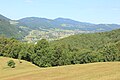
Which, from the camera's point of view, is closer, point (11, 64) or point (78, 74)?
point (78, 74)

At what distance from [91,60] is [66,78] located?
64012 millimetres

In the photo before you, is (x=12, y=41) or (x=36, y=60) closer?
(x=36, y=60)

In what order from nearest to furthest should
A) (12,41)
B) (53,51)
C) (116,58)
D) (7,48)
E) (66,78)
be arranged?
(66,78) < (53,51) < (116,58) < (7,48) < (12,41)

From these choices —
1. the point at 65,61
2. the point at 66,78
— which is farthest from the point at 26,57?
the point at 66,78

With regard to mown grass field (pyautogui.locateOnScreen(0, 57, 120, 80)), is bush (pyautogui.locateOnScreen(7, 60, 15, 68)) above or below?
below

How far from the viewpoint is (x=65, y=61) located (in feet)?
348

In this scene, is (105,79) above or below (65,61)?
above

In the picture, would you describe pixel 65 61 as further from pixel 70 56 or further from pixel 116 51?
pixel 116 51

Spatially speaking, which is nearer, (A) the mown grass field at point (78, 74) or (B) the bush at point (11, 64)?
(A) the mown grass field at point (78, 74)

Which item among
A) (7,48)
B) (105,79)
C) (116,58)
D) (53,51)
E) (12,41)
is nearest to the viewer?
(105,79)

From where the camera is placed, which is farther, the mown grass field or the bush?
the bush

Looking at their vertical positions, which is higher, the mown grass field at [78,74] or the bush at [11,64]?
the mown grass field at [78,74]

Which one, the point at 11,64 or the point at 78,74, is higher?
the point at 78,74

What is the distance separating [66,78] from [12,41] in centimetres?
10207
